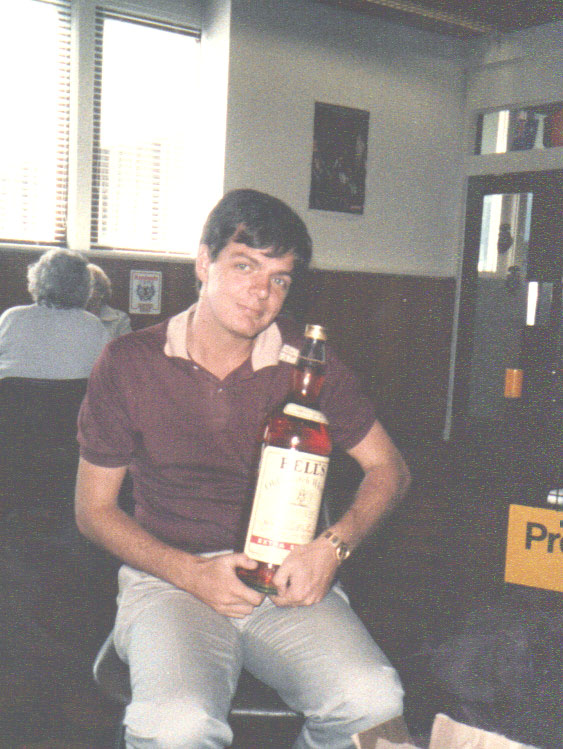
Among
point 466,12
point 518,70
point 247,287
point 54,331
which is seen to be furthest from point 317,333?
point 518,70

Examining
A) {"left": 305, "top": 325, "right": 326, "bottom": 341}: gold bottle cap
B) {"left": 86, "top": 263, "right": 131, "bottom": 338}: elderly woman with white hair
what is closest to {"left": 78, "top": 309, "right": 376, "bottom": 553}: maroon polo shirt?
{"left": 305, "top": 325, "right": 326, "bottom": 341}: gold bottle cap

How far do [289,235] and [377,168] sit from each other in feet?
14.1

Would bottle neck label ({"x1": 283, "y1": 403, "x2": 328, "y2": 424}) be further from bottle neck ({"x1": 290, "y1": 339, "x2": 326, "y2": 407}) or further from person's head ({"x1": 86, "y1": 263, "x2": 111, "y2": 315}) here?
person's head ({"x1": 86, "y1": 263, "x2": 111, "y2": 315})

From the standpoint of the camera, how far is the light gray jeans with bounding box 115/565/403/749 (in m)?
1.13

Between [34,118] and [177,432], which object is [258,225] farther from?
[34,118]

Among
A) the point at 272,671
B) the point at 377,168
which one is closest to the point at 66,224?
the point at 377,168

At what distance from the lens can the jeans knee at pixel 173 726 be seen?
1.10 metres

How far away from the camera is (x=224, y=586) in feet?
4.00

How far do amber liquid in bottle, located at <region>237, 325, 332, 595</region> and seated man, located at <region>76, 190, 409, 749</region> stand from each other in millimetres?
28

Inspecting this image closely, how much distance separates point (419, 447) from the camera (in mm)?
5645

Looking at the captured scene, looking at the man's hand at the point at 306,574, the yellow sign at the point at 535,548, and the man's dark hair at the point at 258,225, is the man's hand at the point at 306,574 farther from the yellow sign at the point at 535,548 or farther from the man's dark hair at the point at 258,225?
the man's dark hair at the point at 258,225

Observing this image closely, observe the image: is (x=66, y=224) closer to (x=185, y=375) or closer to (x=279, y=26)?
(x=279, y=26)

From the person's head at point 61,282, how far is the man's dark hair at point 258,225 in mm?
1757

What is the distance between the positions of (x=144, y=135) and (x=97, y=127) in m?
0.32
